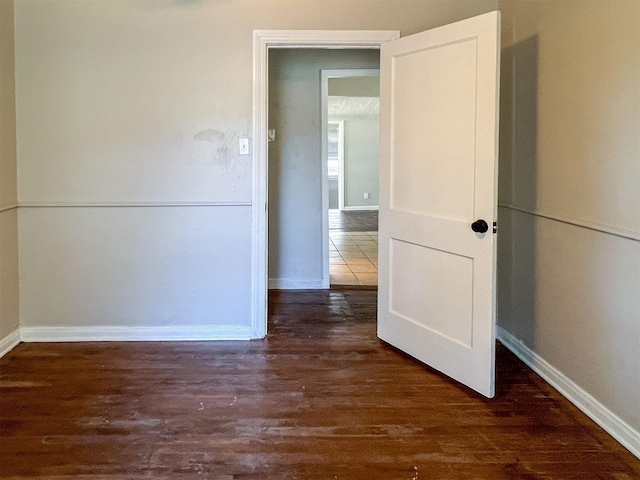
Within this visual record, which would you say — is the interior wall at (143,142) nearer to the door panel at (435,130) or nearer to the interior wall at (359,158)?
the door panel at (435,130)

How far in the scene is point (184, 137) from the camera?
3.47 metres

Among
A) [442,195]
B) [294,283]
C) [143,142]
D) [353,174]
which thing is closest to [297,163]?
[294,283]

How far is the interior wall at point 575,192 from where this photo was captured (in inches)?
88.1

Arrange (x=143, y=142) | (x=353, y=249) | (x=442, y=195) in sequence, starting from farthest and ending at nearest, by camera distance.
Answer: (x=353, y=249)
(x=143, y=142)
(x=442, y=195)

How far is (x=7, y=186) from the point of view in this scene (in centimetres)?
330

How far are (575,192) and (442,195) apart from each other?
0.64 meters

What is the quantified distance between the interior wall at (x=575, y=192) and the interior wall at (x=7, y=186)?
2892 millimetres

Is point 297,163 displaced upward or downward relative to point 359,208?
upward

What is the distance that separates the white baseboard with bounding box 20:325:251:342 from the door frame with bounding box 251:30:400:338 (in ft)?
0.90

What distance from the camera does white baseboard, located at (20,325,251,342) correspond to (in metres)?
3.54

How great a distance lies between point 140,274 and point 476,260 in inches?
80.6

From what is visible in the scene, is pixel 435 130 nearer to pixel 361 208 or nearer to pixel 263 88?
pixel 263 88

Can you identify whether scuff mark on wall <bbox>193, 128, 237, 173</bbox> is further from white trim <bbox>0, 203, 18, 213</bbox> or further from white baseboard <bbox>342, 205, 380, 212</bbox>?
white baseboard <bbox>342, 205, 380, 212</bbox>

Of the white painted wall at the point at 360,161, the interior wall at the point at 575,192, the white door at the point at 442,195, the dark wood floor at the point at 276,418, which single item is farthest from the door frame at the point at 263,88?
the white painted wall at the point at 360,161
